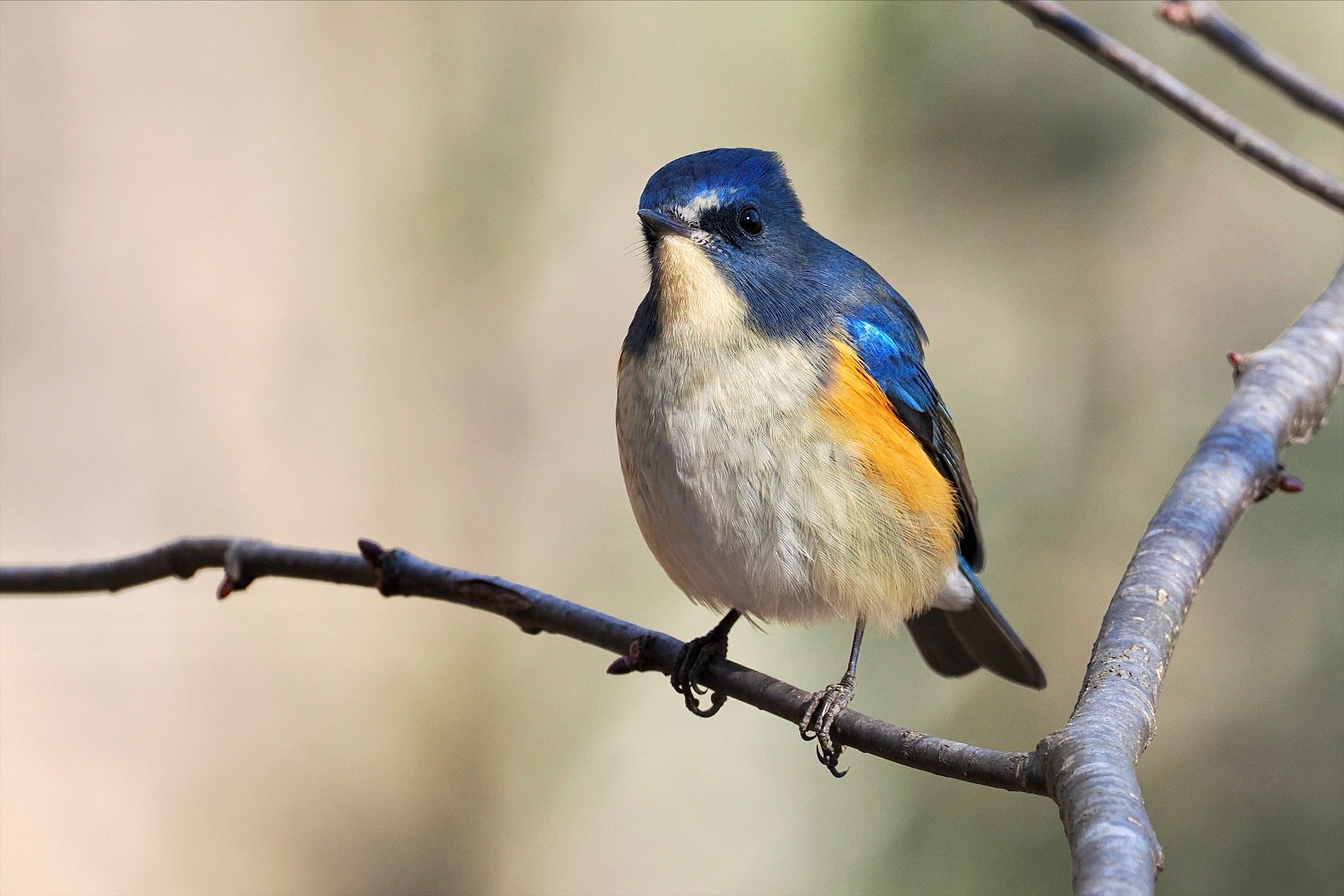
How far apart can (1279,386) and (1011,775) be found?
182cm

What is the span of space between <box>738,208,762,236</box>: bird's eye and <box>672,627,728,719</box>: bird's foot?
1104 mm

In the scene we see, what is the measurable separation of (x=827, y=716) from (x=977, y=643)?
3.99 ft

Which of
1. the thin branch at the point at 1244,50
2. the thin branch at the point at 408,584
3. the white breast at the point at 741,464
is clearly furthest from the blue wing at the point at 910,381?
the thin branch at the point at 1244,50

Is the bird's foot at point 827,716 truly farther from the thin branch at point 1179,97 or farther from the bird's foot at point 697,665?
the thin branch at point 1179,97

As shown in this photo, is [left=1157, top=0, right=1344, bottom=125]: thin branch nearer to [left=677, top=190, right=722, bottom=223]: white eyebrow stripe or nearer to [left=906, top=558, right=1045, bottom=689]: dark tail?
[left=677, top=190, right=722, bottom=223]: white eyebrow stripe

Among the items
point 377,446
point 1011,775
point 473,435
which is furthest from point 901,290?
point 1011,775

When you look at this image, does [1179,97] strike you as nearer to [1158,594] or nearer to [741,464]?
[1158,594]

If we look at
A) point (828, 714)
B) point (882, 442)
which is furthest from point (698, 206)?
point (828, 714)

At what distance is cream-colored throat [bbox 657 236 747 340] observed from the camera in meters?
3.35

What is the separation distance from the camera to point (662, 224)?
3.30 metres

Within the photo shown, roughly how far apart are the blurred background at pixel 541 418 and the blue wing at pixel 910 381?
1639mm

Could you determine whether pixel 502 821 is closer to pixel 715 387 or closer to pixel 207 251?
pixel 207 251

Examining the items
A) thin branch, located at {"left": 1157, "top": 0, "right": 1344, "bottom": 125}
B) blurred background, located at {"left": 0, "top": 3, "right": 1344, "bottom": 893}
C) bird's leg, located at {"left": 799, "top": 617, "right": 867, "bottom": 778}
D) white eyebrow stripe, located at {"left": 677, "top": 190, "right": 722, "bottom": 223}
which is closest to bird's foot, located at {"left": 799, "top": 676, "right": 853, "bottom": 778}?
bird's leg, located at {"left": 799, "top": 617, "right": 867, "bottom": 778}

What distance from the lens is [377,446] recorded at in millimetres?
6473
